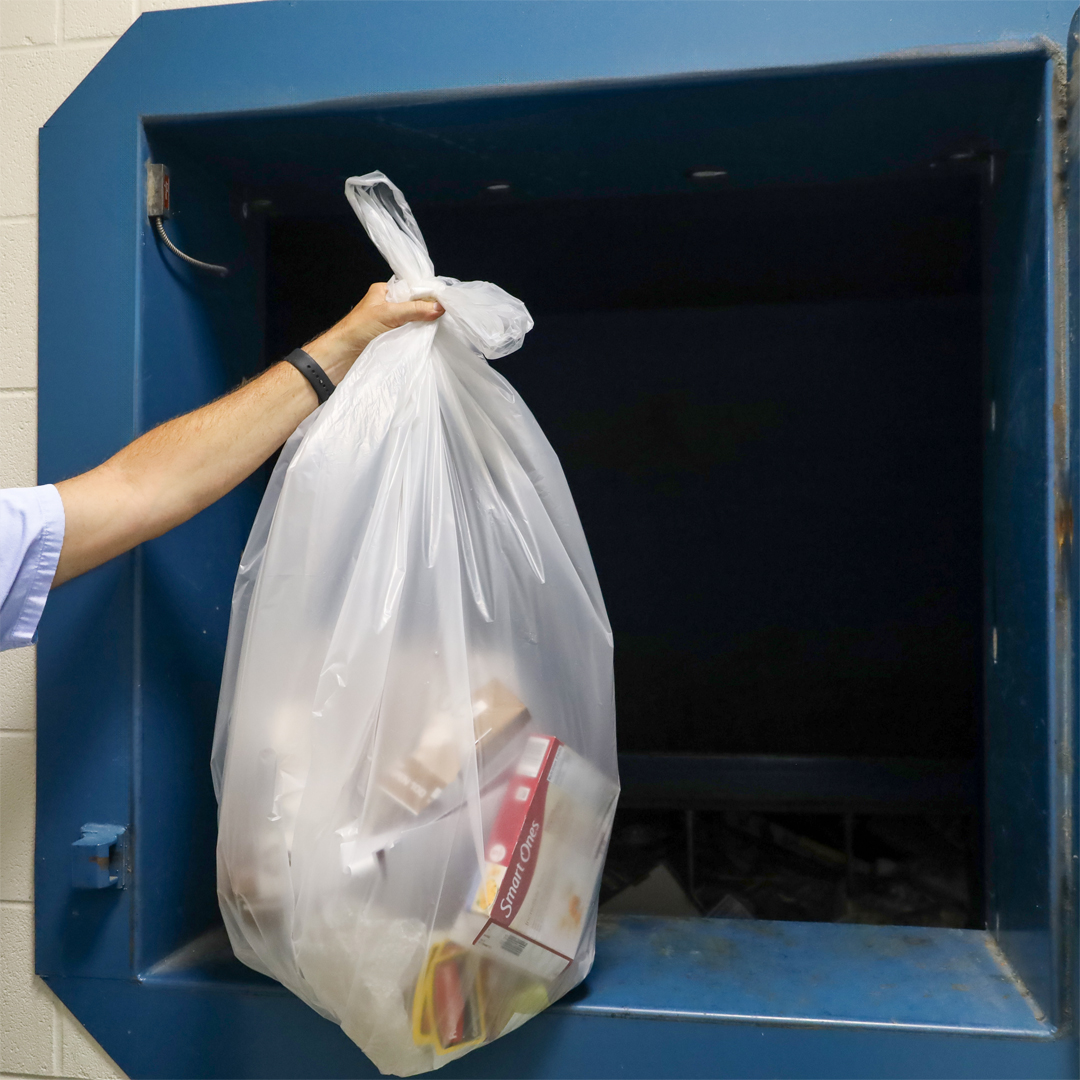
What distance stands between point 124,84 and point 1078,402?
98cm

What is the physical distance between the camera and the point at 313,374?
841mm

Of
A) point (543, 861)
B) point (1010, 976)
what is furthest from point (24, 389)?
point (1010, 976)

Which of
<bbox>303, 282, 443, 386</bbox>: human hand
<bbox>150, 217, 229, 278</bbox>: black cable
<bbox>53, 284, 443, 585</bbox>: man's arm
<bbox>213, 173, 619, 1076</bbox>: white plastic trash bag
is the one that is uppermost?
<bbox>150, 217, 229, 278</bbox>: black cable

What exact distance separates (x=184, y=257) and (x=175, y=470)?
0.92ft

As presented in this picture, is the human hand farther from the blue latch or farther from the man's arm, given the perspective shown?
the blue latch

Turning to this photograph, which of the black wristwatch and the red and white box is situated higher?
the black wristwatch

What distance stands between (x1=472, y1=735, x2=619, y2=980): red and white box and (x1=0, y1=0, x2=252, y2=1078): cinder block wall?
50 cm

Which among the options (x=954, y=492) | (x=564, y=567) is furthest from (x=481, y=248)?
(x=954, y=492)

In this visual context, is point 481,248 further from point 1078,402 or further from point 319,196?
point 1078,402

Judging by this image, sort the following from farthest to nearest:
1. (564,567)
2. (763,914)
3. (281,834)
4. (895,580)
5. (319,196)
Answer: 1. (895,580)
2. (763,914)
3. (319,196)
4. (564,567)
5. (281,834)

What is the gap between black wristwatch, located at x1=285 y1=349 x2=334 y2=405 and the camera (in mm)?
840

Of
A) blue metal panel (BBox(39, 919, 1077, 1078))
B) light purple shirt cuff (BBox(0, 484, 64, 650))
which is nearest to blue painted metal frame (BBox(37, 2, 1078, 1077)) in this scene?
blue metal panel (BBox(39, 919, 1077, 1078))

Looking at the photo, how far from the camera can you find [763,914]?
1579 mm

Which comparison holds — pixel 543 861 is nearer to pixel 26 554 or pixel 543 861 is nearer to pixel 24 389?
pixel 26 554
